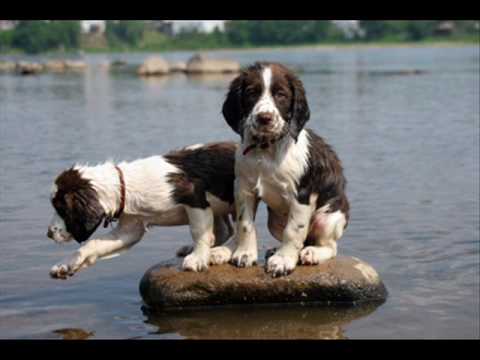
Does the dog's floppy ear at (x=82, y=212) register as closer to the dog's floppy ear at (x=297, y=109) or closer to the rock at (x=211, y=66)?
the dog's floppy ear at (x=297, y=109)

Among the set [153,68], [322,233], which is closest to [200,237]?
[322,233]

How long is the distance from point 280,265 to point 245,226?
481 mm

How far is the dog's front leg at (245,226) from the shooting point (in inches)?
359

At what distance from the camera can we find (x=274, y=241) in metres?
12.2

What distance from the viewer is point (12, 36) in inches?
6230

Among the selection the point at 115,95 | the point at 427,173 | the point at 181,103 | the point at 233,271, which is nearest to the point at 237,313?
the point at 233,271

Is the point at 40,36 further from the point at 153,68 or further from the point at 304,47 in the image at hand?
the point at 153,68

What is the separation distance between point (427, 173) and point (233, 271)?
878 cm

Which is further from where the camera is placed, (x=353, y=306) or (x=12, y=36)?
(x=12, y=36)

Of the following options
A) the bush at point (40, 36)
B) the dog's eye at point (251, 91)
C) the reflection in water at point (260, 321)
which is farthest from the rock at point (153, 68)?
the bush at point (40, 36)

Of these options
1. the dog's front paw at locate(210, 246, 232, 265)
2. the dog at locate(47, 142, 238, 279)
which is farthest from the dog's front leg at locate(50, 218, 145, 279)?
the dog's front paw at locate(210, 246, 232, 265)
